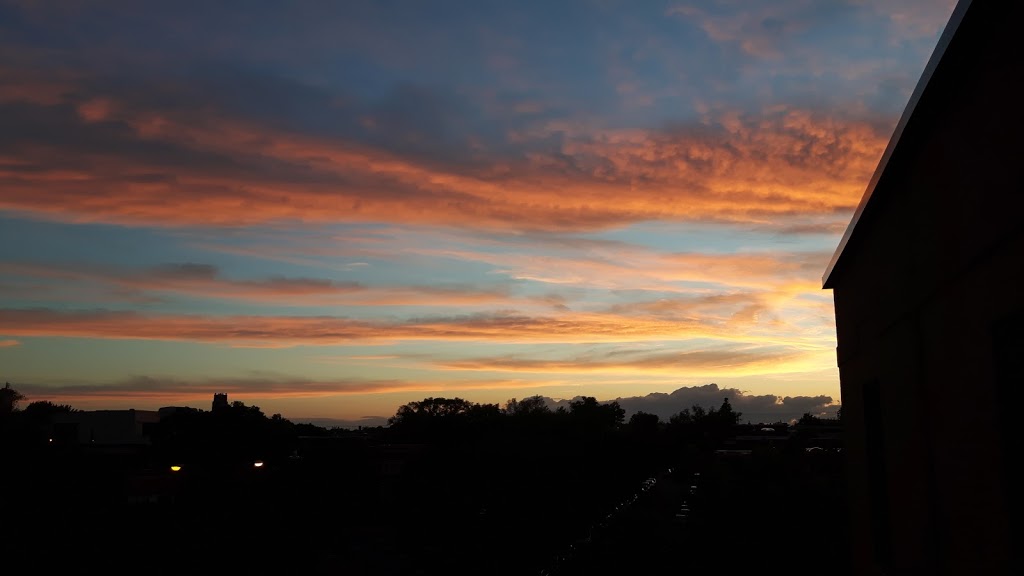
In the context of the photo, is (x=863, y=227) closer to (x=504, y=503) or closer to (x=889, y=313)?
(x=889, y=313)

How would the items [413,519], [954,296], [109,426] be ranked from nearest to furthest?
[954,296], [413,519], [109,426]

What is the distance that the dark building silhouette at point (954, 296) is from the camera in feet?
13.1

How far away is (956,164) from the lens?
4805 mm

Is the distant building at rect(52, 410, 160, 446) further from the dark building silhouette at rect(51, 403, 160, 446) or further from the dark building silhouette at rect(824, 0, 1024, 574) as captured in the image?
the dark building silhouette at rect(824, 0, 1024, 574)

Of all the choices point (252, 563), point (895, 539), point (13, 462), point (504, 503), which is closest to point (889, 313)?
point (895, 539)

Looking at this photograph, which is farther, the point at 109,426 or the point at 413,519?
the point at 109,426

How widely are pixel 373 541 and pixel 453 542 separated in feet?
11.4

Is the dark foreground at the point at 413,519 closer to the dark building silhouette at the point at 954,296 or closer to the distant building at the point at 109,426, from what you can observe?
the dark building silhouette at the point at 954,296

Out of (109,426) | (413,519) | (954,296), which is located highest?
(954,296)

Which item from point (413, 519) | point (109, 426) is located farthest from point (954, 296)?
point (109, 426)

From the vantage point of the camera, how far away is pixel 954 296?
5.12 meters

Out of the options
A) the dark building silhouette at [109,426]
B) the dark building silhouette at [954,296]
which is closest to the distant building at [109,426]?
the dark building silhouette at [109,426]

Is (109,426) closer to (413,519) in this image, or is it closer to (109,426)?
(109,426)

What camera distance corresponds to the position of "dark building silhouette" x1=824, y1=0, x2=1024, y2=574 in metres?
3.99
